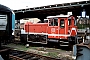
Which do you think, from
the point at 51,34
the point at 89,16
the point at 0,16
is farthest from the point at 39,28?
the point at 89,16

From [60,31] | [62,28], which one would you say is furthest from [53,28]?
[62,28]

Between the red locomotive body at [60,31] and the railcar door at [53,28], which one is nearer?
the red locomotive body at [60,31]

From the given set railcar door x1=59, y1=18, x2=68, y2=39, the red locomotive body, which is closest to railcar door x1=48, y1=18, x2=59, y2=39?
the red locomotive body

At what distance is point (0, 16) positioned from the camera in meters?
8.91

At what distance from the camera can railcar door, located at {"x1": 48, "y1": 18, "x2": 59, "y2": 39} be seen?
40.2 ft

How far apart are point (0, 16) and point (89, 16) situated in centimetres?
1688

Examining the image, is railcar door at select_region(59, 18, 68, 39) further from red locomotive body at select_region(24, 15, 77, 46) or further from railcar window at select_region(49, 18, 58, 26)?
railcar window at select_region(49, 18, 58, 26)

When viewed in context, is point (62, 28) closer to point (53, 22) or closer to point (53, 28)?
point (53, 28)

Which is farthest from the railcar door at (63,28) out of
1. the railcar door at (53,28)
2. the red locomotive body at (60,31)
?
the railcar door at (53,28)

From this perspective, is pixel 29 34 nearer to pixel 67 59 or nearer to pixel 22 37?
pixel 22 37

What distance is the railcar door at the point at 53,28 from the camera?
1224 cm

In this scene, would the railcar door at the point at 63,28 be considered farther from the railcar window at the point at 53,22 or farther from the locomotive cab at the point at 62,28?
the railcar window at the point at 53,22

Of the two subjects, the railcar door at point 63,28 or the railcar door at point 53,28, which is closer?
the railcar door at point 63,28

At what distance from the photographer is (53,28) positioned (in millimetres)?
12438
